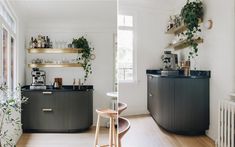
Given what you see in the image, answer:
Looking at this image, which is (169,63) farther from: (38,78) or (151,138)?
(38,78)

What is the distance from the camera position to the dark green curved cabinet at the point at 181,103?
601mm

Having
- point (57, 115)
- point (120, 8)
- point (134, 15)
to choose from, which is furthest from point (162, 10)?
point (57, 115)

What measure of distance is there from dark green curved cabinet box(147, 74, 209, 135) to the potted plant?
3.94ft

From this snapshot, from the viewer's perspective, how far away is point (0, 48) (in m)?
1.51

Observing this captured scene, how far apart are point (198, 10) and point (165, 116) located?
358 millimetres

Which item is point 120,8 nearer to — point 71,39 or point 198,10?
point 198,10

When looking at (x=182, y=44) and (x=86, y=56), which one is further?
(x=86, y=56)

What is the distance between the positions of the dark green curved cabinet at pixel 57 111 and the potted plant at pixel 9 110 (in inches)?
1.7

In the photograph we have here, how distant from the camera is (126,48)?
2.63 ft

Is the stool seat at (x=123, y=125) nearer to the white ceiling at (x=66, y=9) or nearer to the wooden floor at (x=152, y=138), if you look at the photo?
the wooden floor at (x=152, y=138)

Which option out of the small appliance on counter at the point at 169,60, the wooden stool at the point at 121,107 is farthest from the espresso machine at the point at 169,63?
the wooden stool at the point at 121,107

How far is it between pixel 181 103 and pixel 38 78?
1.17 m

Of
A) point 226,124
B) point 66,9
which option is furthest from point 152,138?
point 66,9

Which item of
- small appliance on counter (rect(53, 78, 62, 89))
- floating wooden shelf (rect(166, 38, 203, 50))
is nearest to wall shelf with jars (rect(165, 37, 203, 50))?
floating wooden shelf (rect(166, 38, 203, 50))
